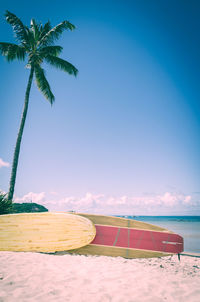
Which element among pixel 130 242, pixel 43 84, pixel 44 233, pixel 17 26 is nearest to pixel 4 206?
pixel 44 233

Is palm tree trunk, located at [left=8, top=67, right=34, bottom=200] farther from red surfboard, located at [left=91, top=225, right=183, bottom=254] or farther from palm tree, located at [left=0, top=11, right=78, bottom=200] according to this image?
red surfboard, located at [left=91, top=225, right=183, bottom=254]

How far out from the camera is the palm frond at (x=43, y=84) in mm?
8320

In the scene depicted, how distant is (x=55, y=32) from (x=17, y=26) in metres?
1.73

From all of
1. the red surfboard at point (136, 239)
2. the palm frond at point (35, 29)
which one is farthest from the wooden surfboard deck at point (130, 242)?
the palm frond at point (35, 29)

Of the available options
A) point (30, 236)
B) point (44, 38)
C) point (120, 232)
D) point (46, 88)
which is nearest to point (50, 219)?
point (30, 236)

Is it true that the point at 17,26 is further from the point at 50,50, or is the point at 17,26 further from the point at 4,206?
the point at 4,206

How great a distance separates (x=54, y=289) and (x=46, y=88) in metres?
8.38

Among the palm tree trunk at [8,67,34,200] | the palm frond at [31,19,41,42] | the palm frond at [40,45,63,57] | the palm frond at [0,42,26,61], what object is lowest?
the palm tree trunk at [8,67,34,200]

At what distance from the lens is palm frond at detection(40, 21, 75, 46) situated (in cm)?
808

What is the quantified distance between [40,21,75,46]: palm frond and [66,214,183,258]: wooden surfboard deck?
28.4 ft

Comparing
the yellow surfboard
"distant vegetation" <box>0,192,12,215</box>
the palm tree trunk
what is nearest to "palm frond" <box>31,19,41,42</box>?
the palm tree trunk

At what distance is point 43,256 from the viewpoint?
353cm

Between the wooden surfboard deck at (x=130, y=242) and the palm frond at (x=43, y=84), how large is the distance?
265 inches

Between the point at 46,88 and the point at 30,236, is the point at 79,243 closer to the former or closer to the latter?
the point at 30,236
